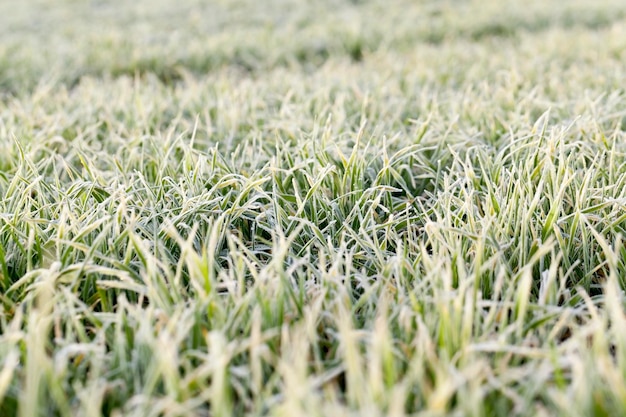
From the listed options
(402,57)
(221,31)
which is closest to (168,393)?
(402,57)

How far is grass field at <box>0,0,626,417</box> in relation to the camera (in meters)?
0.85

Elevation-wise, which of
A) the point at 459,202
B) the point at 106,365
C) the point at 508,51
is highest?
the point at 508,51

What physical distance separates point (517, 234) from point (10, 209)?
126 cm

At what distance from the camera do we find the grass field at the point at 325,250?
85 cm

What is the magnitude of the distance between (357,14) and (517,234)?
4.67 metres

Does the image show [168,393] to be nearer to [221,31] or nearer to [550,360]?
[550,360]

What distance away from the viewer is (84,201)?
1.46m

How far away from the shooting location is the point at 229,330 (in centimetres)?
100

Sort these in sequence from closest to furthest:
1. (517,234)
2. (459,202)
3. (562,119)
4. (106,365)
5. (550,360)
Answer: (550,360) → (106,365) → (517,234) → (459,202) → (562,119)

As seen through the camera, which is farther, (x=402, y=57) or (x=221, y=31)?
(x=221, y=31)

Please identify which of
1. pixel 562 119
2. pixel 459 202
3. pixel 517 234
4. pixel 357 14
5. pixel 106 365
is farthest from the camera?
pixel 357 14

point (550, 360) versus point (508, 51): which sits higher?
point (508, 51)

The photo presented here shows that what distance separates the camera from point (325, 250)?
132cm

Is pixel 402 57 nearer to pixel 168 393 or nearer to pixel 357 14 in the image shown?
pixel 357 14
